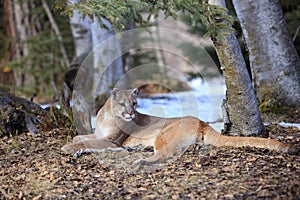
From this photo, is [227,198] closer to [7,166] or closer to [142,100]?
[7,166]

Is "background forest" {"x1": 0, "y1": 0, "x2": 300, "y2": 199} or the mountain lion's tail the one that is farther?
the mountain lion's tail

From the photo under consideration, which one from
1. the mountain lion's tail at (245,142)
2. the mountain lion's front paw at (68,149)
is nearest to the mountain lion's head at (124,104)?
the mountain lion's front paw at (68,149)

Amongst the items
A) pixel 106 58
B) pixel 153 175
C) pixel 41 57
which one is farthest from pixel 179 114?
pixel 41 57

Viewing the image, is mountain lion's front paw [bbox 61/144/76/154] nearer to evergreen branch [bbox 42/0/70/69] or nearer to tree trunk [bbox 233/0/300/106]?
tree trunk [bbox 233/0/300/106]

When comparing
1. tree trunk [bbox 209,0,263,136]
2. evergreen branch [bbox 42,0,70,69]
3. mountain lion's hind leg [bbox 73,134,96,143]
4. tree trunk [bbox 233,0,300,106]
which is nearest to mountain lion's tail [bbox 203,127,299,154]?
tree trunk [bbox 209,0,263,136]

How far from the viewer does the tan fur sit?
4812mm

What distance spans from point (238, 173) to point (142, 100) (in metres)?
5.49

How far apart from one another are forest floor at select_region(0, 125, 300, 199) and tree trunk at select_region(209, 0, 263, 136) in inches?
21.9

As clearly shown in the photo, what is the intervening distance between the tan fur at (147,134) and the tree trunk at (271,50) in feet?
7.29

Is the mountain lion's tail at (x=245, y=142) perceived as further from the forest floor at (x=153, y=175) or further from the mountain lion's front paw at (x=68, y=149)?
the mountain lion's front paw at (x=68, y=149)

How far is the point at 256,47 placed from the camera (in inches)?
272

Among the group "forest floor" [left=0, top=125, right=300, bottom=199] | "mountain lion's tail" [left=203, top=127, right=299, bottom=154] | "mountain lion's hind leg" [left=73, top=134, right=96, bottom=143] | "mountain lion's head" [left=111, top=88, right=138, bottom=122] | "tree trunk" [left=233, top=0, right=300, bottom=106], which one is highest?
"tree trunk" [left=233, top=0, right=300, bottom=106]

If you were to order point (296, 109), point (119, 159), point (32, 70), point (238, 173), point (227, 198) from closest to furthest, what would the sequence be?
point (227, 198) < point (238, 173) < point (119, 159) < point (296, 109) < point (32, 70)

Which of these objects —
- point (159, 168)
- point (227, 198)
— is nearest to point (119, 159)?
point (159, 168)
